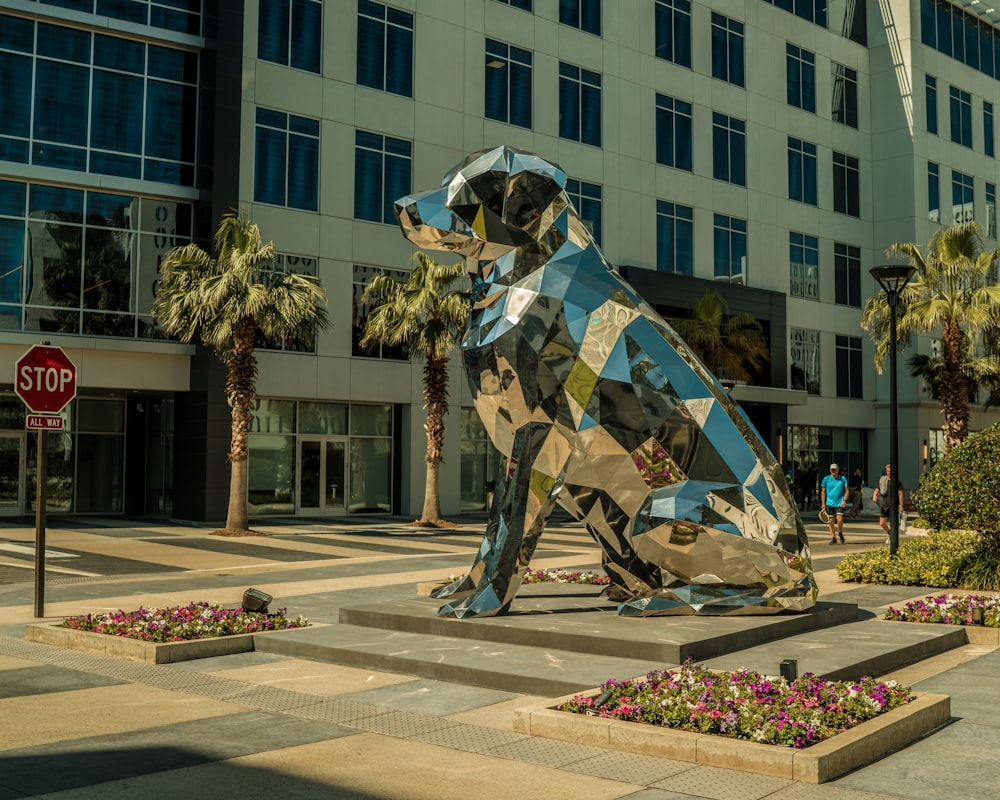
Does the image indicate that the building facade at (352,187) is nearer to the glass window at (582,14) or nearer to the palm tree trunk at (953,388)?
the glass window at (582,14)

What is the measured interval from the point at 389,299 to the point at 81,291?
7.56 metres

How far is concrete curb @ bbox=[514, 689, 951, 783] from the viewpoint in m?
5.43

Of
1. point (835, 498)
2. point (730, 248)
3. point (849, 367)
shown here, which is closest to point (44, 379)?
point (835, 498)

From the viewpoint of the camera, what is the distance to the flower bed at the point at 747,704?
5.78 m

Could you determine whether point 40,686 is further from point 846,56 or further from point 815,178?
point 846,56

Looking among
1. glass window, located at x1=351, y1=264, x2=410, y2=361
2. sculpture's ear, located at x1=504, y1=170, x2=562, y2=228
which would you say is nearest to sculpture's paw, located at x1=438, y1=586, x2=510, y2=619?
sculpture's ear, located at x1=504, y1=170, x2=562, y2=228

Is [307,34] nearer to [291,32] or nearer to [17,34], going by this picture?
[291,32]

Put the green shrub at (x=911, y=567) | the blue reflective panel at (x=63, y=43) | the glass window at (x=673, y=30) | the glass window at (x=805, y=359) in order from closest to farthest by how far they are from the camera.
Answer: the green shrub at (x=911, y=567)
the blue reflective panel at (x=63, y=43)
the glass window at (x=673, y=30)
the glass window at (x=805, y=359)

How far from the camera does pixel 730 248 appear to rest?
40.6 metres

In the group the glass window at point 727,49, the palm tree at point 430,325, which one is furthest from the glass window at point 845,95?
the palm tree at point 430,325

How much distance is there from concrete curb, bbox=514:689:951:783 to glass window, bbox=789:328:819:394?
123 ft

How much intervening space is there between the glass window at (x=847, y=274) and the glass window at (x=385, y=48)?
21911mm

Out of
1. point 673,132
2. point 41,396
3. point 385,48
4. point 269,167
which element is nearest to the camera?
point 41,396

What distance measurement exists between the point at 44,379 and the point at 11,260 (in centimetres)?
1610
